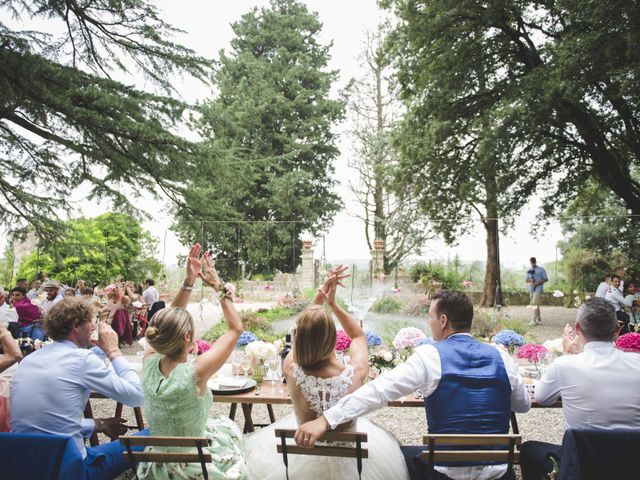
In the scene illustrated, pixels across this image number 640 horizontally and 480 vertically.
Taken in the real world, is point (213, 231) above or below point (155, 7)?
below

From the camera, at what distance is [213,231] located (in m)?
10.7

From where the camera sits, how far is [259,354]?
3498 millimetres

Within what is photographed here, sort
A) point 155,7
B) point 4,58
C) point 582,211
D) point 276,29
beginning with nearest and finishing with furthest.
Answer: point 4,58 < point 155,7 < point 582,211 < point 276,29

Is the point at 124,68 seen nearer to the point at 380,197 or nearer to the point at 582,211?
the point at 380,197

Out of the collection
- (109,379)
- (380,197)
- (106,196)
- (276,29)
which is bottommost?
(109,379)

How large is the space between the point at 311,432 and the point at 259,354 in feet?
4.96

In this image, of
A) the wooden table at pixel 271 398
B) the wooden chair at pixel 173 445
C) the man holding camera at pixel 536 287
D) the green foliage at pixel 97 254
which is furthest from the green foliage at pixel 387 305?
the wooden chair at pixel 173 445

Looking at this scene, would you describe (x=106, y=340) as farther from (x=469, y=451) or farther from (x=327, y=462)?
(x=469, y=451)

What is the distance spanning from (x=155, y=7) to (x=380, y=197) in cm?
1365

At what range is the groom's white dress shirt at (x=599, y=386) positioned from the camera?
2.27 meters

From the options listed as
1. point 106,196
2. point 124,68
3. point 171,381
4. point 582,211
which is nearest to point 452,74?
point 582,211

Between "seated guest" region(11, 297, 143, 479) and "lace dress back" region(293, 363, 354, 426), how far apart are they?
0.90m

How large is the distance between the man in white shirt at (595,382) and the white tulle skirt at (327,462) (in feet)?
2.65

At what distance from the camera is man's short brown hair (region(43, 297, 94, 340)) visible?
2.45 metres
